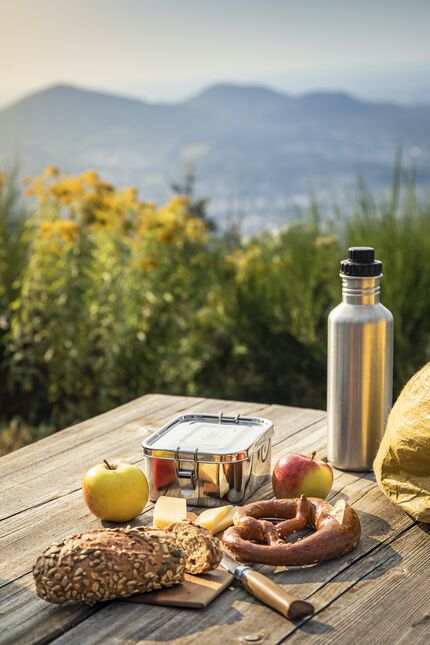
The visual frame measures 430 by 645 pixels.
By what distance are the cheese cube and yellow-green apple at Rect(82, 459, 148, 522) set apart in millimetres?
132

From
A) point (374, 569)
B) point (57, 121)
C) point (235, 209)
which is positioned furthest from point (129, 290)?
point (57, 121)

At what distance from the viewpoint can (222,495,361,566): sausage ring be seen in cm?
132

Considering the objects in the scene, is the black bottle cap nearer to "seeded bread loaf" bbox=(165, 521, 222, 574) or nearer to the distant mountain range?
"seeded bread loaf" bbox=(165, 521, 222, 574)

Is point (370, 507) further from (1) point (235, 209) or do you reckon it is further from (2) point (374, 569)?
(1) point (235, 209)

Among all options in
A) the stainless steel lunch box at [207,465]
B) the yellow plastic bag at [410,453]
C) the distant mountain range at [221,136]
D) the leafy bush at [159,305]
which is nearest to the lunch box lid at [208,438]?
the stainless steel lunch box at [207,465]

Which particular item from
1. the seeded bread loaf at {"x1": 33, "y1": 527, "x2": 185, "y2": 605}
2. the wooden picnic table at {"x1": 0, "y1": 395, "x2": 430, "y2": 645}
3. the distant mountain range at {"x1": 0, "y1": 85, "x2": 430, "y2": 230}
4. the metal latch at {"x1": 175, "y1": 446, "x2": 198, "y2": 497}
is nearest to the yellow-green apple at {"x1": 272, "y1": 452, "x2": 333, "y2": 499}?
the wooden picnic table at {"x1": 0, "y1": 395, "x2": 430, "y2": 645}

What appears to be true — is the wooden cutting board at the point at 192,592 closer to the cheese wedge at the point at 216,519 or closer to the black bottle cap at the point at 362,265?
the cheese wedge at the point at 216,519

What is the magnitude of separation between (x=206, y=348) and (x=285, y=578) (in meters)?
2.98

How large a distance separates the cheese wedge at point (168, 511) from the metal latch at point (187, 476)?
0.05 metres

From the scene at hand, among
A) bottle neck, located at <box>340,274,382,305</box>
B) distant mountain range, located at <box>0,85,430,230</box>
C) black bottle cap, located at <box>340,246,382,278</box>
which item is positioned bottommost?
bottle neck, located at <box>340,274,382,305</box>

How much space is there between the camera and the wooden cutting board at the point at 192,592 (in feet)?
3.94

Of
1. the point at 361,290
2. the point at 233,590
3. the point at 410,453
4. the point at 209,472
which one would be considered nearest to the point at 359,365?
the point at 361,290

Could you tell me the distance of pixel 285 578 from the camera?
4.23 ft

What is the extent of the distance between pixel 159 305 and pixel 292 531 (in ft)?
8.86
